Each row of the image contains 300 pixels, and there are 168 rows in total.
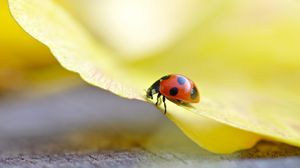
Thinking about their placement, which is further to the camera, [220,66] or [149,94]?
[220,66]

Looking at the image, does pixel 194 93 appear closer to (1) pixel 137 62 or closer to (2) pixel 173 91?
(2) pixel 173 91

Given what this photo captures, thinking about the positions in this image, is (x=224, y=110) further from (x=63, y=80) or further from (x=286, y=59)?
(x=63, y=80)

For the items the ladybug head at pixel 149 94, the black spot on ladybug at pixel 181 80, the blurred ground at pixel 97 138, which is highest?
the black spot on ladybug at pixel 181 80

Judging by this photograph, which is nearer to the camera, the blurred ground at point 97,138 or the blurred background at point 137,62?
the blurred ground at point 97,138

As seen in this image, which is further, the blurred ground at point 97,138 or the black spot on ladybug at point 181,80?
the black spot on ladybug at point 181,80

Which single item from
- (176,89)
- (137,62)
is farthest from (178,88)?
(137,62)

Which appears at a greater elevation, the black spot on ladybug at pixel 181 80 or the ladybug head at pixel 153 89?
the black spot on ladybug at pixel 181 80

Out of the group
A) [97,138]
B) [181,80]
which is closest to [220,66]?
[181,80]
